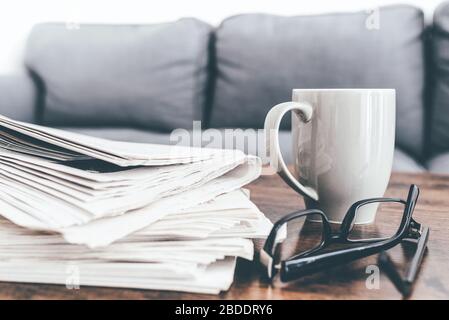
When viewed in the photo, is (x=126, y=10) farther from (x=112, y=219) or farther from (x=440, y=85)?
(x=112, y=219)

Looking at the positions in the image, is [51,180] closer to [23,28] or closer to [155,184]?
[155,184]

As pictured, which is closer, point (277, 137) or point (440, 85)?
point (277, 137)

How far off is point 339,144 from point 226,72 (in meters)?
1.20

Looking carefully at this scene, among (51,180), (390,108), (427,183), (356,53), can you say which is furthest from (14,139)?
(356,53)

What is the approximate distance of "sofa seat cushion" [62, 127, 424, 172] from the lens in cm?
135

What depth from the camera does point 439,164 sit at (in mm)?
1348

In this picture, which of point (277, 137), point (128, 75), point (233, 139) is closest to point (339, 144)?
point (277, 137)

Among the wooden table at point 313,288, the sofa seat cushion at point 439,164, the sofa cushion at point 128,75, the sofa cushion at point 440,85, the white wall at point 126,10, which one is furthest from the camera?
the white wall at point 126,10

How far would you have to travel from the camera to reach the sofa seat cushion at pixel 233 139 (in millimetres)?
1354

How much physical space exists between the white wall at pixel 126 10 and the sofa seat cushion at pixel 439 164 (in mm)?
584

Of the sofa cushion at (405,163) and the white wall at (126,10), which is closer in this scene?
the sofa cushion at (405,163)

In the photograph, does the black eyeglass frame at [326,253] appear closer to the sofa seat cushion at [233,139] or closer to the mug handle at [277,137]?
the mug handle at [277,137]

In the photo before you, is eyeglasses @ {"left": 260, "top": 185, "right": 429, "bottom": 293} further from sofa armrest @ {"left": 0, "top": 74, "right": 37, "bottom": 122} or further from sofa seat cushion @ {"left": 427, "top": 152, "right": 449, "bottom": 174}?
sofa armrest @ {"left": 0, "top": 74, "right": 37, "bottom": 122}

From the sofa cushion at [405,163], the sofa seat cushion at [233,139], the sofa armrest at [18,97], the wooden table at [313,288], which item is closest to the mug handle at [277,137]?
the wooden table at [313,288]
